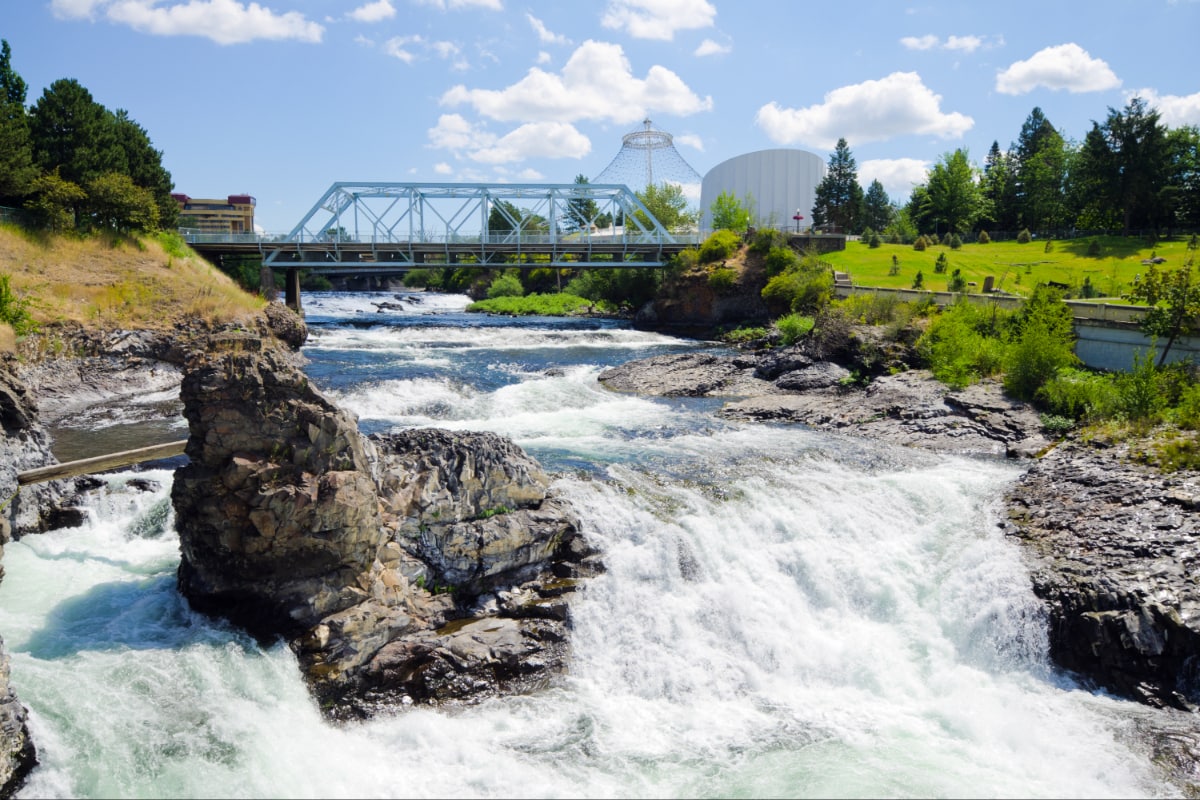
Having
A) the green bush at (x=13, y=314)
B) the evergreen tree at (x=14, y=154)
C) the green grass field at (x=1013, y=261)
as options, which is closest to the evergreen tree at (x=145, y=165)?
the evergreen tree at (x=14, y=154)

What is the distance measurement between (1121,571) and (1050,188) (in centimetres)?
7906

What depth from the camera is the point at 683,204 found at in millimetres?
95688

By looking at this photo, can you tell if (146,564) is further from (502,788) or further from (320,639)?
(502,788)

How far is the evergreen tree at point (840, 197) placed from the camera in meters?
92.0

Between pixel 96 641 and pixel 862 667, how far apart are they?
12484 millimetres

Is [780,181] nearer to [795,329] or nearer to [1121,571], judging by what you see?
[795,329]

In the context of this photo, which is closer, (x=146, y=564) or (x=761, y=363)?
(x=146, y=564)

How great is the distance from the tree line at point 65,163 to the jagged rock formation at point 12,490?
25796 mm

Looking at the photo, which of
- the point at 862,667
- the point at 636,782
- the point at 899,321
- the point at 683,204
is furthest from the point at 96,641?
the point at 683,204

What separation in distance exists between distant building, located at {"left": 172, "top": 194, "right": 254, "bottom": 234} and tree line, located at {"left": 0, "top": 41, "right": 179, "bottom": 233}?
47.7 meters

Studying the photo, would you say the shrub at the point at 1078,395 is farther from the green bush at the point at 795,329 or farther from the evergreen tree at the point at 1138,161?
the evergreen tree at the point at 1138,161

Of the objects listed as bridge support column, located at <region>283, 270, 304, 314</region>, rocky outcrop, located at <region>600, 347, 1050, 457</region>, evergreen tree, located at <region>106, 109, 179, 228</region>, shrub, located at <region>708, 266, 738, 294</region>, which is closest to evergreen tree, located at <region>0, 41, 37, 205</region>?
evergreen tree, located at <region>106, 109, 179, 228</region>

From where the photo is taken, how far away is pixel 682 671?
13086mm

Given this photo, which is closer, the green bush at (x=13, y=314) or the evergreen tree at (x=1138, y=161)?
the green bush at (x=13, y=314)
